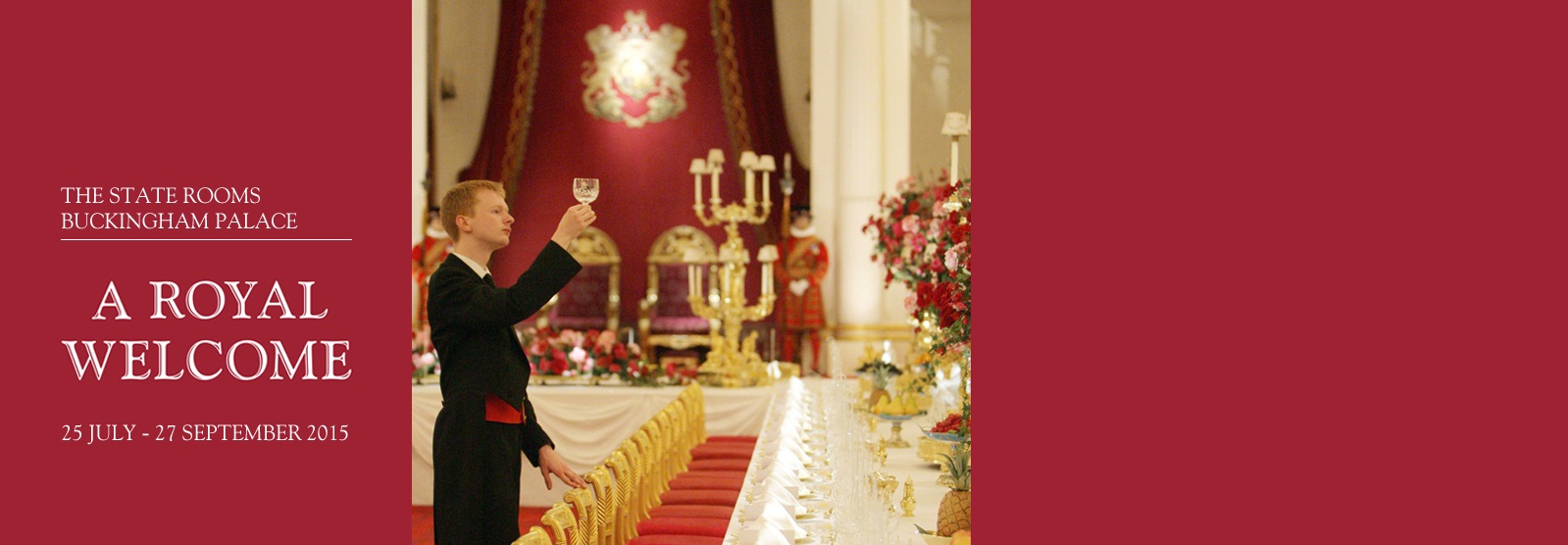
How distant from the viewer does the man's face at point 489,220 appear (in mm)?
2633

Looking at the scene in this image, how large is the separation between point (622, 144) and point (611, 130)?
0.17 metres

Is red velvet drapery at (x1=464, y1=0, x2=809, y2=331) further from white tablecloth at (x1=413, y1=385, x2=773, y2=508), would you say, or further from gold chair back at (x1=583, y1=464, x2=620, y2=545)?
gold chair back at (x1=583, y1=464, x2=620, y2=545)

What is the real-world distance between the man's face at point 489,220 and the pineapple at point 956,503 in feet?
3.52

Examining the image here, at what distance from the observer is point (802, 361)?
1125 cm

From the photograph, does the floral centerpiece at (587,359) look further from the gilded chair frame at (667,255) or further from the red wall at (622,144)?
the red wall at (622,144)

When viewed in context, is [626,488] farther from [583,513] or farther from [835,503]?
[835,503]

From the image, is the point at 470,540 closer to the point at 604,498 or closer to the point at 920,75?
the point at 604,498

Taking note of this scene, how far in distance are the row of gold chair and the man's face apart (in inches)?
23.1

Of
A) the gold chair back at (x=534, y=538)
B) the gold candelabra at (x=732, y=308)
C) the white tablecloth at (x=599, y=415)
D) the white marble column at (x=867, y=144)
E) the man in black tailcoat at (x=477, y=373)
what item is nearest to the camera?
the gold chair back at (x=534, y=538)

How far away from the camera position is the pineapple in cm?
269

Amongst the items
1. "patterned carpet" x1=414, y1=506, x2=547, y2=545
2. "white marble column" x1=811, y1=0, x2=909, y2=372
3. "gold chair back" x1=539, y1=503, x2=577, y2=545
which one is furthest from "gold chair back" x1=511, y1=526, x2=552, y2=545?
"white marble column" x1=811, y1=0, x2=909, y2=372

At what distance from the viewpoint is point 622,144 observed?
12.5 metres

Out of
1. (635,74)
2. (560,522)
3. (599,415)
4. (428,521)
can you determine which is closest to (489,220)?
(560,522)

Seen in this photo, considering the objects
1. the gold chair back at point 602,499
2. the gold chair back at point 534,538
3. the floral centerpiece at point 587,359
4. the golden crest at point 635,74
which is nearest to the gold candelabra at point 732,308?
the floral centerpiece at point 587,359
